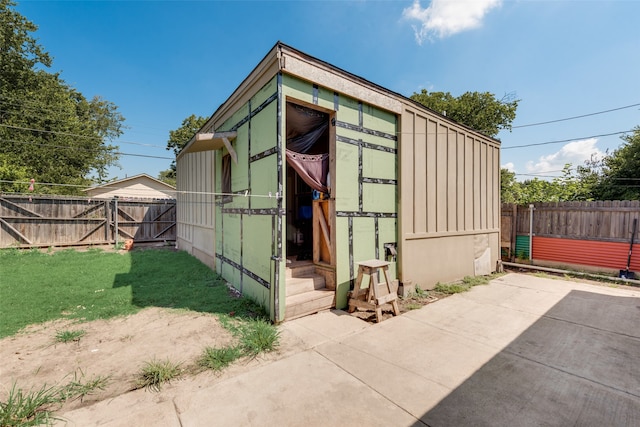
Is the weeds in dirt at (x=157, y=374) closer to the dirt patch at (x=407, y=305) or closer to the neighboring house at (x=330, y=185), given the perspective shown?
the neighboring house at (x=330, y=185)

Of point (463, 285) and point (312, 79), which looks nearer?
point (312, 79)

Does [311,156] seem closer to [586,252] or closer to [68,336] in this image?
[68,336]

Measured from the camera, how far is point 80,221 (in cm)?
1011

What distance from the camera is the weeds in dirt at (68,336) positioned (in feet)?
10.1

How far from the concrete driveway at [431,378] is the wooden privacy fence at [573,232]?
362 cm

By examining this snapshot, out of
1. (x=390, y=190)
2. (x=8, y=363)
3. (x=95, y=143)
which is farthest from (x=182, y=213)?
(x=95, y=143)

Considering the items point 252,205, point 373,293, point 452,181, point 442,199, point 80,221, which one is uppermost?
point 452,181

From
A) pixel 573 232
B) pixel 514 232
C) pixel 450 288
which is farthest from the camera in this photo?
pixel 514 232

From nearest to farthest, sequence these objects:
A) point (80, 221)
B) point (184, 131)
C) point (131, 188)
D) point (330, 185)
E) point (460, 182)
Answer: point (330, 185) → point (460, 182) → point (80, 221) → point (131, 188) → point (184, 131)

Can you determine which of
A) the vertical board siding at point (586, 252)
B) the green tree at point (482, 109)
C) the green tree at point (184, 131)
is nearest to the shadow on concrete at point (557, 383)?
the vertical board siding at point (586, 252)

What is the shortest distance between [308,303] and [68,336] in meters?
3.02

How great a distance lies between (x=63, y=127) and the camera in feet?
52.9

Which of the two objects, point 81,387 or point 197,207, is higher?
point 197,207

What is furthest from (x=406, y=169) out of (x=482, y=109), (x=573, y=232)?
(x=482, y=109)
